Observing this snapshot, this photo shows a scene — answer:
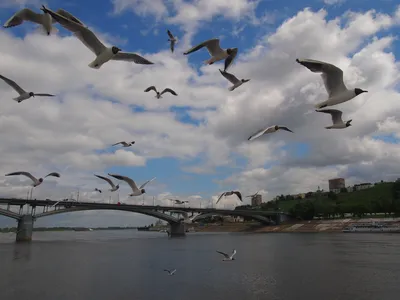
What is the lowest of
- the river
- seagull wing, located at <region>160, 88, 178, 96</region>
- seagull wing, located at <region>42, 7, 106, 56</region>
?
the river

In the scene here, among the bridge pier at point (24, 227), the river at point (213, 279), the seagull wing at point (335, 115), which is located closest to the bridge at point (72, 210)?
the bridge pier at point (24, 227)

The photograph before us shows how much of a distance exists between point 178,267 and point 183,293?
403 inches

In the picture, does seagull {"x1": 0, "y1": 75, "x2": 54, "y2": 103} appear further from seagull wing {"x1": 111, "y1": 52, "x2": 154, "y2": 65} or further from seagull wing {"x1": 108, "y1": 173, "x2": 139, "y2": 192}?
seagull wing {"x1": 108, "y1": 173, "x2": 139, "y2": 192}

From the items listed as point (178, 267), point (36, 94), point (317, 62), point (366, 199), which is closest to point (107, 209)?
point (178, 267)

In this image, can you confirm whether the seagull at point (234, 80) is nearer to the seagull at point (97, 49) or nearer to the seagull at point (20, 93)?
the seagull at point (97, 49)

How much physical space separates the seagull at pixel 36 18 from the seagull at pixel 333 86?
7.01 meters

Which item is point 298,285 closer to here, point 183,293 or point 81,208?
point 183,293

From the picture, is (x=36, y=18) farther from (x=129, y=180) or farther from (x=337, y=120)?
(x=337, y=120)

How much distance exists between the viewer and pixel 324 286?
2047cm

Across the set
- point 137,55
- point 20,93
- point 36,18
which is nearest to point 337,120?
point 137,55

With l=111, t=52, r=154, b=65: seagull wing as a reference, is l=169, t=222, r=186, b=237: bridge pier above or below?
below

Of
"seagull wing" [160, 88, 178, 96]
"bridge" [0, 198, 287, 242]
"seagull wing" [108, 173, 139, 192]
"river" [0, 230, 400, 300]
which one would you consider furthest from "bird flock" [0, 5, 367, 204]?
"bridge" [0, 198, 287, 242]

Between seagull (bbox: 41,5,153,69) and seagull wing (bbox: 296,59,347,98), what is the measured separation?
5215mm

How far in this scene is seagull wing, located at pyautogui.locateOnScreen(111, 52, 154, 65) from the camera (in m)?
12.1
